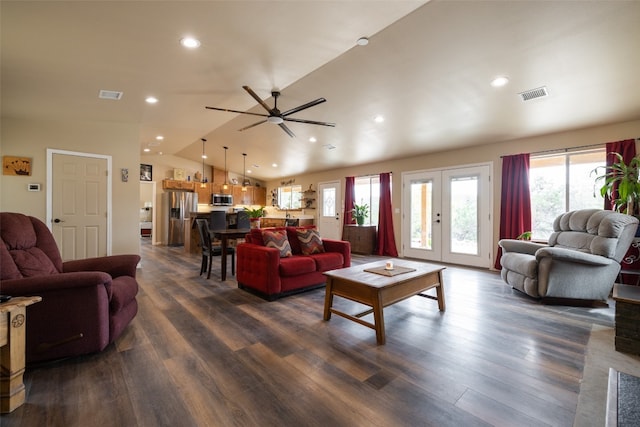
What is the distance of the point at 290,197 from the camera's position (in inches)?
407

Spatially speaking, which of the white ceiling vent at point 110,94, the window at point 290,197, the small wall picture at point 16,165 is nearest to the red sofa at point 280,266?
the white ceiling vent at point 110,94

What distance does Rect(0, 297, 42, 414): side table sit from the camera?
148cm

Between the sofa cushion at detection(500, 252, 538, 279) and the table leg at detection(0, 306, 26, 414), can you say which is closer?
the table leg at detection(0, 306, 26, 414)

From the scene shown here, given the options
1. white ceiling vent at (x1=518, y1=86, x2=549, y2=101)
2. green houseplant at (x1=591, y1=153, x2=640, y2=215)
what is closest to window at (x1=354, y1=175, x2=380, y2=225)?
white ceiling vent at (x1=518, y1=86, x2=549, y2=101)

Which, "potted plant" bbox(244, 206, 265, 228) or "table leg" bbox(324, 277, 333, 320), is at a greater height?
"potted plant" bbox(244, 206, 265, 228)

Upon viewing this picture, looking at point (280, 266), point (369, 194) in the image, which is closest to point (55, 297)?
point (280, 266)

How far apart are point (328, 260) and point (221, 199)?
23.0ft

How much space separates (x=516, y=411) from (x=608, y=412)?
1.36 ft

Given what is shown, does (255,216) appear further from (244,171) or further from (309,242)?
(309,242)

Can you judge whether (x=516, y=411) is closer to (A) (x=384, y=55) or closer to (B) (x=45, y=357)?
(B) (x=45, y=357)

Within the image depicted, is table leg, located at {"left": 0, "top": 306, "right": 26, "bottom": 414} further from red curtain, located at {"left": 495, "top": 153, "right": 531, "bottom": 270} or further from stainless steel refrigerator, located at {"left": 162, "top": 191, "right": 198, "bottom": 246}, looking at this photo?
stainless steel refrigerator, located at {"left": 162, "top": 191, "right": 198, "bottom": 246}

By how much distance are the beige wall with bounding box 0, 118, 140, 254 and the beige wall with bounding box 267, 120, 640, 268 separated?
523cm

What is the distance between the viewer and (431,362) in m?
2.03

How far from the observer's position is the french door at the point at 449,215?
17.7 feet
